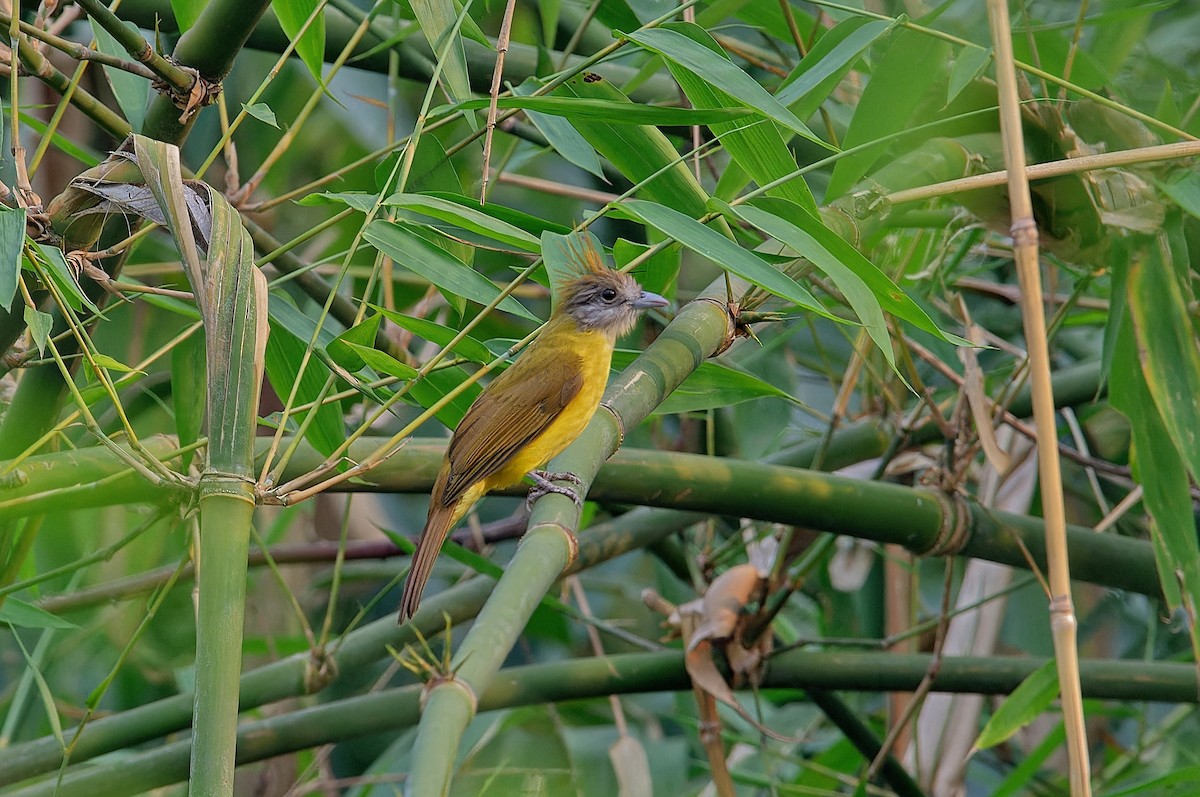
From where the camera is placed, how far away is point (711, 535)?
138 inches

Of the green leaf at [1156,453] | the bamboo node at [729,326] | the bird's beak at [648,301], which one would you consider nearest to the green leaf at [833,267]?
the bamboo node at [729,326]

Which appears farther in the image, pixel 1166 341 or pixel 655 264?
pixel 1166 341

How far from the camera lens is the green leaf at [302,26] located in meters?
2.06

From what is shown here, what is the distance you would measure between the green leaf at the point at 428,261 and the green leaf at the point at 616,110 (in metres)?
0.17

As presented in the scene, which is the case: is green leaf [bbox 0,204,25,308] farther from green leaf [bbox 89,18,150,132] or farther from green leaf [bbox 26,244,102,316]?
green leaf [bbox 89,18,150,132]

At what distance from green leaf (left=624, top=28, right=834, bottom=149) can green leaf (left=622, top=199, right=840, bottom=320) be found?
168mm

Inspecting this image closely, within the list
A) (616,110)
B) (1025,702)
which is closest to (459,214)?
(616,110)

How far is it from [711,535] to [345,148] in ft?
7.14

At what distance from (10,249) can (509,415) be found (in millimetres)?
1274

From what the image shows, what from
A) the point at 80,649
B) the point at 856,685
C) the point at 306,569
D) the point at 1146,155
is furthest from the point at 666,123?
the point at 306,569

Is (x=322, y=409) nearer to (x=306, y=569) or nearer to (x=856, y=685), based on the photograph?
(x=856, y=685)

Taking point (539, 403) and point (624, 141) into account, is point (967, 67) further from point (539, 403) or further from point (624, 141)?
point (539, 403)

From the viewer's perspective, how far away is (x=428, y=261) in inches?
62.9

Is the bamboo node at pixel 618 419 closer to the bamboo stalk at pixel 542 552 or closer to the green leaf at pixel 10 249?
the bamboo stalk at pixel 542 552
